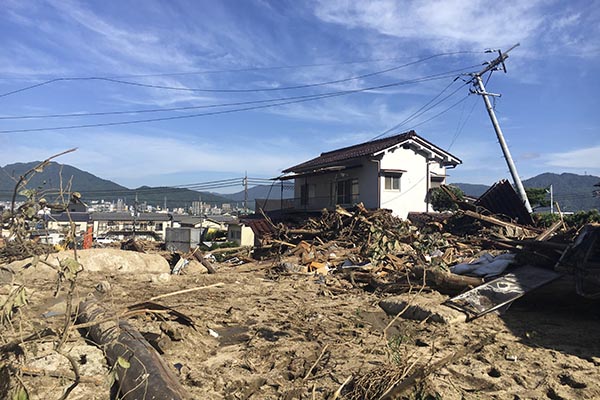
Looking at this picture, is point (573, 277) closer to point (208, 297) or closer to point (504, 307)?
point (504, 307)

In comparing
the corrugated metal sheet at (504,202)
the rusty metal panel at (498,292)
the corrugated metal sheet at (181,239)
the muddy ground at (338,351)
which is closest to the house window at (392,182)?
the corrugated metal sheet at (504,202)

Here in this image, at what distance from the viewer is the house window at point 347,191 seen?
74.5ft

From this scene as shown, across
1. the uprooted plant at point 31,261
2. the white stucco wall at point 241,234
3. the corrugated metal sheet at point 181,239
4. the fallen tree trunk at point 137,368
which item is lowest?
the white stucco wall at point 241,234

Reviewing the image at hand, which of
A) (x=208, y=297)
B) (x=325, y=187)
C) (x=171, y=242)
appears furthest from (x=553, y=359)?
(x=325, y=187)

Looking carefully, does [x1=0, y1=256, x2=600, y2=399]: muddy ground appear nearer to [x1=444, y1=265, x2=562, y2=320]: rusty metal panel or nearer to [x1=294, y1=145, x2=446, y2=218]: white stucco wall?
[x1=444, y1=265, x2=562, y2=320]: rusty metal panel

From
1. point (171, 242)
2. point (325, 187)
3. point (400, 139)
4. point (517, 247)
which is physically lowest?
point (171, 242)

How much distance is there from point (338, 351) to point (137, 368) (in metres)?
2.29

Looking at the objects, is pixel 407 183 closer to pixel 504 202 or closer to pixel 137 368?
pixel 504 202

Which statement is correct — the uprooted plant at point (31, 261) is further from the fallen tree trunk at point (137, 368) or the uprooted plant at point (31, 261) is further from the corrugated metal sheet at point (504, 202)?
the corrugated metal sheet at point (504, 202)

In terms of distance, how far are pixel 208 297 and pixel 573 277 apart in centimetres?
636

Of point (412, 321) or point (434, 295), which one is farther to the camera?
point (434, 295)

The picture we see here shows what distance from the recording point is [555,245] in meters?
7.27

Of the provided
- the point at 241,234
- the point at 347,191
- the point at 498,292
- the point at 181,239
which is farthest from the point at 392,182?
the point at 498,292

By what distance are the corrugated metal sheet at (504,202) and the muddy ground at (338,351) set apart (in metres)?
9.26
